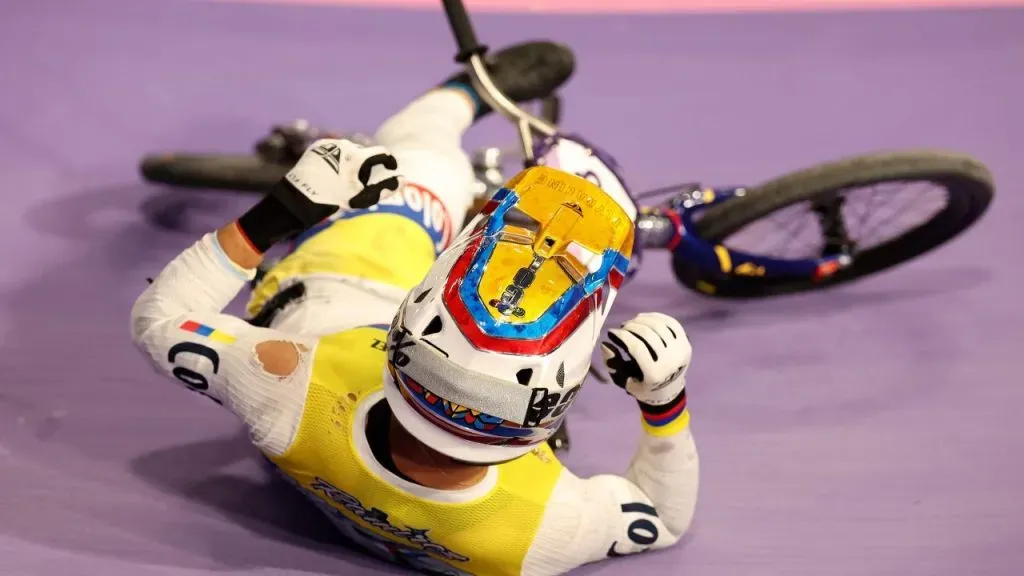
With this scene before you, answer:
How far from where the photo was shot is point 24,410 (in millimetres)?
1818

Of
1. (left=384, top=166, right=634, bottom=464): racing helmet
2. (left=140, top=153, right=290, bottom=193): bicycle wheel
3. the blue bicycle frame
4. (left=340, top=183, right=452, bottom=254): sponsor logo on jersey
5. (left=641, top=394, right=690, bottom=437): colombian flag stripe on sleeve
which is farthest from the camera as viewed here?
(left=140, top=153, right=290, bottom=193): bicycle wheel

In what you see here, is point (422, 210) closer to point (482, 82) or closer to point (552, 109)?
point (482, 82)

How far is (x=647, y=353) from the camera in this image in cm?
135

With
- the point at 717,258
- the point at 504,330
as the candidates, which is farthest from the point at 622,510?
the point at 717,258

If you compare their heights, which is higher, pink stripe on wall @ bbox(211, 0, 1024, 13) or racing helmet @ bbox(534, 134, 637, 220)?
racing helmet @ bbox(534, 134, 637, 220)

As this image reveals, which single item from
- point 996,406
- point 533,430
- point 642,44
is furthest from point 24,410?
point 642,44

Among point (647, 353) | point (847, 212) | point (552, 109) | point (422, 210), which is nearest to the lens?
point (647, 353)

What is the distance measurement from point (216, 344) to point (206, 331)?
0.07 ft

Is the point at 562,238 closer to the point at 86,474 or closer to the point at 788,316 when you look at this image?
the point at 86,474

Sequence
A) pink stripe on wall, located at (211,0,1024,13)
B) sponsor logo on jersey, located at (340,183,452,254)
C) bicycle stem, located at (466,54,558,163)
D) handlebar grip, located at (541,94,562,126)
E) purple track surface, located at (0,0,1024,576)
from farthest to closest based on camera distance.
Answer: pink stripe on wall, located at (211,0,1024,13) → handlebar grip, located at (541,94,562,126) → bicycle stem, located at (466,54,558,163) → sponsor logo on jersey, located at (340,183,452,254) → purple track surface, located at (0,0,1024,576)

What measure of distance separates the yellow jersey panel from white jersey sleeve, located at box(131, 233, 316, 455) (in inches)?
0.9

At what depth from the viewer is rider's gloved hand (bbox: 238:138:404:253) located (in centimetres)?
147

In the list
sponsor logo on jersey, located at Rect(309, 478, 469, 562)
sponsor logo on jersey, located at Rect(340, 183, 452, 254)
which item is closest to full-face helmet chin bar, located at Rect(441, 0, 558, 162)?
sponsor logo on jersey, located at Rect(340, 183, 452, 254)

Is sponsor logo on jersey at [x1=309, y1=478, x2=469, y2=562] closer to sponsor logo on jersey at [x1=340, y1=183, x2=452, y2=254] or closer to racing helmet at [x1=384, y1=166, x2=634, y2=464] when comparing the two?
racing helmet at [x1=384, y1=166, x2=634, y2=464]
